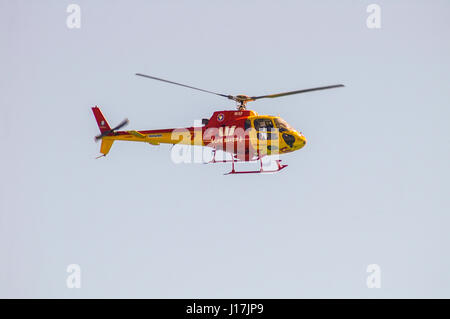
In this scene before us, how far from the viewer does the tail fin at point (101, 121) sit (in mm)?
30692

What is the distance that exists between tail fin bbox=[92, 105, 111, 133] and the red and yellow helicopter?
8.08ft

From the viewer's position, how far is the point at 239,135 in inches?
1085

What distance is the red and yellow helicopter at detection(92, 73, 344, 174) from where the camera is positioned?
90.2 ft

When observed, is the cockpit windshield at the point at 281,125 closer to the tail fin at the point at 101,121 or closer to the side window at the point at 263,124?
the side window at the point at 263,124

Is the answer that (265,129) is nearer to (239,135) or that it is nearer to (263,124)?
(263,124)

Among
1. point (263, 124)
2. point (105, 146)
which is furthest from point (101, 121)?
point (263, 124)

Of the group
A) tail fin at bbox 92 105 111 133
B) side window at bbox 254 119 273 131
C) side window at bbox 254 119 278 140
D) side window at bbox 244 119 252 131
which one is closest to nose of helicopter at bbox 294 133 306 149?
side window at bbox 254 119 278 140

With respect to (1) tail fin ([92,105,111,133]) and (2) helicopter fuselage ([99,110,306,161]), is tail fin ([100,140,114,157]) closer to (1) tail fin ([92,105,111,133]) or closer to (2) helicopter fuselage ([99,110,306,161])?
(1) tail fin ([92,105,111,133])
